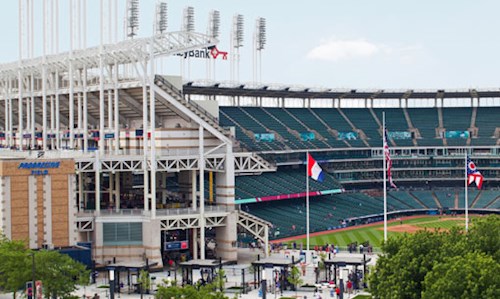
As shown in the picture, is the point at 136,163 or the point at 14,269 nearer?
the point at 14,269

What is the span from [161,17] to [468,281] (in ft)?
259

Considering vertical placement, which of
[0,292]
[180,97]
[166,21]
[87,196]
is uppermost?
[166,21]

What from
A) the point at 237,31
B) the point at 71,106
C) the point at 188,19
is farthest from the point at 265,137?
the point at 71,106

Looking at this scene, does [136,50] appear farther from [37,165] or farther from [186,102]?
[37,165]

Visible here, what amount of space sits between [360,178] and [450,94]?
22.4 meters

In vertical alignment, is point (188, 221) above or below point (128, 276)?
above

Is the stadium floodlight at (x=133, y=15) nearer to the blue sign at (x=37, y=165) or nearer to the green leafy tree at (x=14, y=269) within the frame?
the blue sign at (x=37, y=165)

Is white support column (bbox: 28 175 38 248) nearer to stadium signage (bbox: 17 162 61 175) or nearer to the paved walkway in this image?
stadium signage (bbox: 17 162 61 175)

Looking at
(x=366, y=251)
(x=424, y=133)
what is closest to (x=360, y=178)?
(x=424, y=133)

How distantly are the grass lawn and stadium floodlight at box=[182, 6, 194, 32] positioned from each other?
116 ft

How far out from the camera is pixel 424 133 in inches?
5507

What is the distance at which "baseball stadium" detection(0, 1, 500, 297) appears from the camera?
238 feet

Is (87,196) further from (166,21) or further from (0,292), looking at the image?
(166,21)

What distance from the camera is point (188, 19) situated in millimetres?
117688
